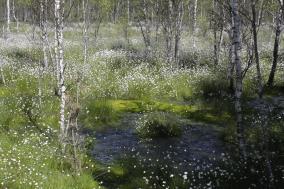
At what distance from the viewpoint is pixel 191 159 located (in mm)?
11438

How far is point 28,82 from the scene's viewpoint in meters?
19.1

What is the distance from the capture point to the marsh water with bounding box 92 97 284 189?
30.6 ft

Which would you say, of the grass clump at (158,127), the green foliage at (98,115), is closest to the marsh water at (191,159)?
the grass clump at (158,127)

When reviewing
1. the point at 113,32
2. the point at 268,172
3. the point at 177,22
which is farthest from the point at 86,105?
the point at 113,32

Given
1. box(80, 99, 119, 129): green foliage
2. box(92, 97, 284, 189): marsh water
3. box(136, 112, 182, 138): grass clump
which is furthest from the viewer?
box(80, 99, 119, 129): green foliage

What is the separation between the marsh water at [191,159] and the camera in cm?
934

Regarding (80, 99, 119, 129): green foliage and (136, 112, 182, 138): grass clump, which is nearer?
(136, 112, 182, 138): grass clump

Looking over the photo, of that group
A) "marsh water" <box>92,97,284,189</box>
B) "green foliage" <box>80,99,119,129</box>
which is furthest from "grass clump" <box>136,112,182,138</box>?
"green foliage" <box>80,99,119,129</box>

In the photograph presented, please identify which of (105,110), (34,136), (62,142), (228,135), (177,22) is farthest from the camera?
(177,22)

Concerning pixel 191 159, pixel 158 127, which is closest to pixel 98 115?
pixel 158 127

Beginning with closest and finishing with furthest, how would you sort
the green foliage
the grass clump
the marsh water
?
the marsh water < the grass clump < the green foliage

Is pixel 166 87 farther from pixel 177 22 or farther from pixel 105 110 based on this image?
pixel 177 22

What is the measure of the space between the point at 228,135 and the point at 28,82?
399 inches

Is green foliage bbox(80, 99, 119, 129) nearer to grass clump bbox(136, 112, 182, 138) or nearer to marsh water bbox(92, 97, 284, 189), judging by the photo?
marsh water bbox(92, 97, 284, 189)
